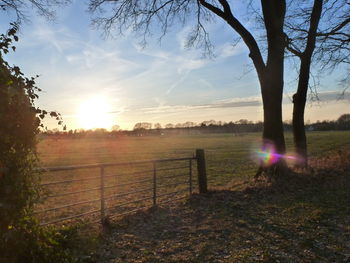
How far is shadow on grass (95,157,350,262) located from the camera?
544 cm

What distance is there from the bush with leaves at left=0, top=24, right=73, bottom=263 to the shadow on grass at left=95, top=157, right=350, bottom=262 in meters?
1.65

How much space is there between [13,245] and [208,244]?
3.29 m

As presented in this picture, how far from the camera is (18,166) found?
12.2 feet

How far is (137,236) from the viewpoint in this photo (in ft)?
21.4

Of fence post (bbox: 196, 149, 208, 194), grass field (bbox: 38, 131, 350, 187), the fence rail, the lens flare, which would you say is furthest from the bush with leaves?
the lens flare

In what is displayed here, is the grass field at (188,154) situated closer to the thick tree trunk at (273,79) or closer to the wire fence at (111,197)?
the wire fence at (111,197)

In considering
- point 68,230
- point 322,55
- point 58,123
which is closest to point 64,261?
point 68,230

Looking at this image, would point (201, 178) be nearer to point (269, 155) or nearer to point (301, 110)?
point (269, 155)

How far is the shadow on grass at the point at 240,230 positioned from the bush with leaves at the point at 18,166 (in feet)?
5.40

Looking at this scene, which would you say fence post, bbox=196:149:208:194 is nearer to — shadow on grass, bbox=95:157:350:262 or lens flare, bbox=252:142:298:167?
shadow on grass, bbox=95:157:350:262

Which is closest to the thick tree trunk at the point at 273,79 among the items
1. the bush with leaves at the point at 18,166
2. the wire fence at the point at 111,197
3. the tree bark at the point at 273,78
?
the tree bark at the point at 273,78

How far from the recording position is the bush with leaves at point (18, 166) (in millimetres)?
3555

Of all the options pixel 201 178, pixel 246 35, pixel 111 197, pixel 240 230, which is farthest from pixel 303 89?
pixel 111 197

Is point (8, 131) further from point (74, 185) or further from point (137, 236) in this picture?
point (74, 185)
